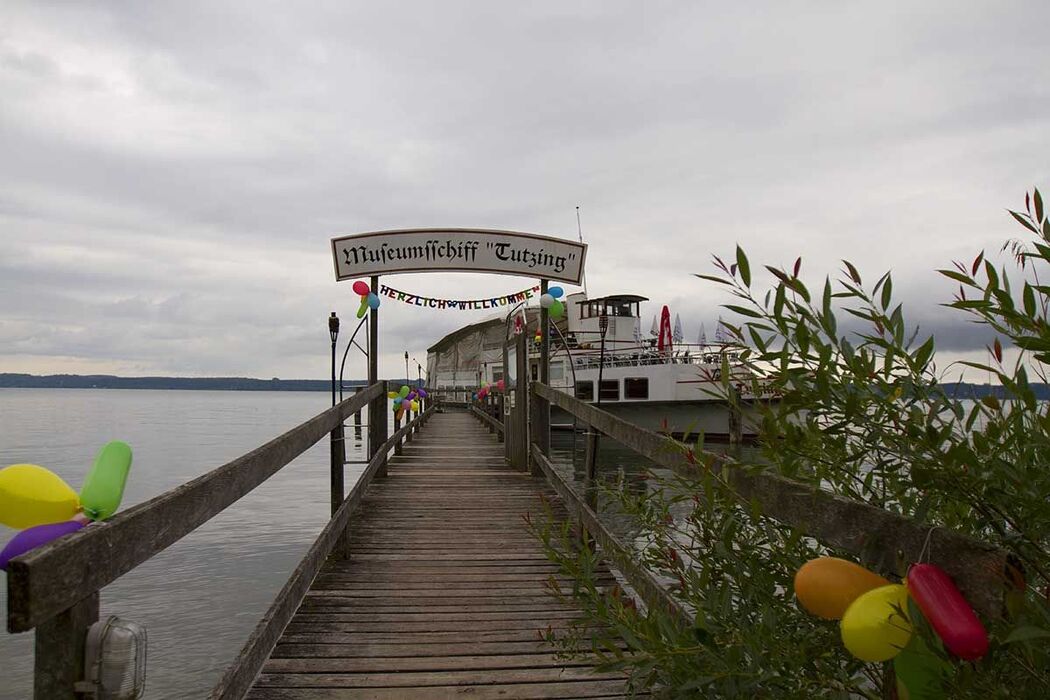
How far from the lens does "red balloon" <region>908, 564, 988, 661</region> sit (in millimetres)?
1103

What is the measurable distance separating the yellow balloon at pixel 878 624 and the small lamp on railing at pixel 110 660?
54.5 inches

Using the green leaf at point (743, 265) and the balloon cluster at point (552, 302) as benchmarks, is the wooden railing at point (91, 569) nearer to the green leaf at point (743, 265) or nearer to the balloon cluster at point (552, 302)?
the green leaf at point (743, 265)

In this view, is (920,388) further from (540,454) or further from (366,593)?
(540,454)

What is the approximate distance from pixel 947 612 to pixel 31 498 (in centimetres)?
183

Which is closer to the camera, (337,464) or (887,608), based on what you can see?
(887,608)

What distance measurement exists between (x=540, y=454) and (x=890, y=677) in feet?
20.4

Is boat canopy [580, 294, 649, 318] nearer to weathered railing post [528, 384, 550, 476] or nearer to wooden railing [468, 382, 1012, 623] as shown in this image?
weathered railing post [528, 384, 550, 476]

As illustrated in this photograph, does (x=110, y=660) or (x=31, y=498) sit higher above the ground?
(x=31, y=498)

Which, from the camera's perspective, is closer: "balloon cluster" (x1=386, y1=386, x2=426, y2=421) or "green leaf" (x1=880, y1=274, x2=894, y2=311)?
"green leaf" (x1=880, y1=274, x2=894, y2=311)

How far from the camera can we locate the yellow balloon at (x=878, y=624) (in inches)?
48.0

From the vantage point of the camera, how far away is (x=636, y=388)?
1062 inches

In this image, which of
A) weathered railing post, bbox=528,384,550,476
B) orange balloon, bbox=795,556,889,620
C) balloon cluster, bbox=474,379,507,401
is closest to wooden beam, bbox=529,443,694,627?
orange balloon, bbox=795,556,889,620

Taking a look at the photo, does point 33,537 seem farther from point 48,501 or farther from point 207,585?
point 207,585

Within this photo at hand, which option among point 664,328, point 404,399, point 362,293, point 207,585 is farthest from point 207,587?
point 664,328
